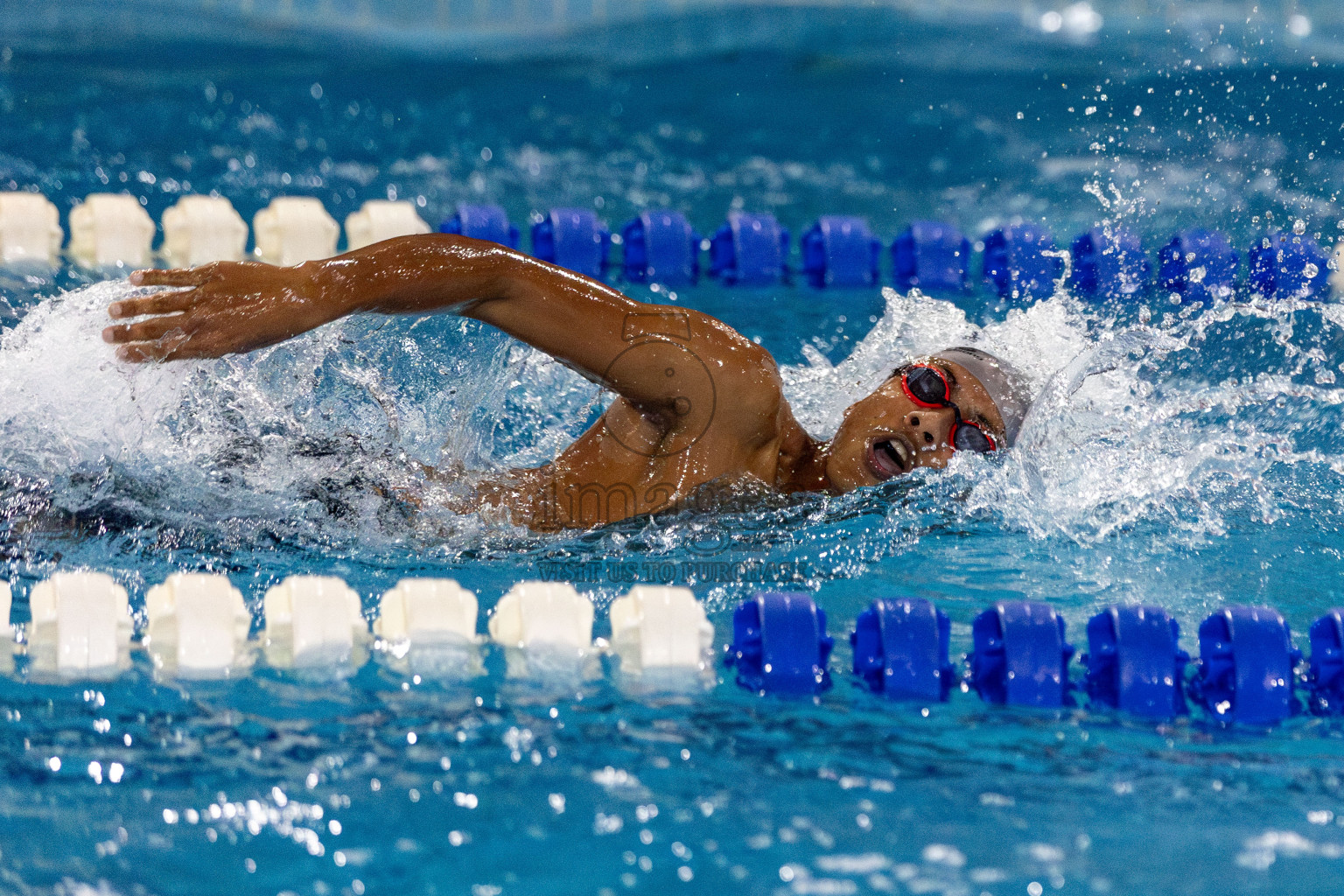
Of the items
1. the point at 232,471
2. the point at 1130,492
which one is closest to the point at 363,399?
the point at 232,471

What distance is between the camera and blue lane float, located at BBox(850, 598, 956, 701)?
206 cm

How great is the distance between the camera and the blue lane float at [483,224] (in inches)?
156

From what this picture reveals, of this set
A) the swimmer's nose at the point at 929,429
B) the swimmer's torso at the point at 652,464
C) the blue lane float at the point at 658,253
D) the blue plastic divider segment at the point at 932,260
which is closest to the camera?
the swimmer's torso at the point at 652,464

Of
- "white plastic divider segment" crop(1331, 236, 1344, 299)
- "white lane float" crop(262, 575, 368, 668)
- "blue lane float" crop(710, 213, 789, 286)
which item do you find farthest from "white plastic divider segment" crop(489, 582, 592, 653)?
"white plastic divider segment" crop(1331, 236, 1344, 299)

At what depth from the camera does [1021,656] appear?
6.76 ft

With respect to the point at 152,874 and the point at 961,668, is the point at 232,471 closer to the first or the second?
the point at 152,874

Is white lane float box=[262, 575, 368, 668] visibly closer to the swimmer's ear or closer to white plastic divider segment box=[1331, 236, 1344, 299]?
the swimmer's ear

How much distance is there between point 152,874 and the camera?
5.08 feet

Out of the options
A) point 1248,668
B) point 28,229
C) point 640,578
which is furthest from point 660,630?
point 28,229

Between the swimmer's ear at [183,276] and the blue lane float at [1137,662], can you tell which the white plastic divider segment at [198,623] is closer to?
the swimmer's ear at [183,276]

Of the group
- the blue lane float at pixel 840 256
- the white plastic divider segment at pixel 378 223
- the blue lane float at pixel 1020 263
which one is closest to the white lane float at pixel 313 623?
the white plastic divider segment at pixel 378 223

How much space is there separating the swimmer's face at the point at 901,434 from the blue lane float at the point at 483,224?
171 centimetres

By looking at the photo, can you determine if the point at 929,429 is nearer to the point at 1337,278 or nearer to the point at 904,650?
the point at 904,650

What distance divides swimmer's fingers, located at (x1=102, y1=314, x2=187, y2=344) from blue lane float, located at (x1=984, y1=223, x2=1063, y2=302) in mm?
2827
